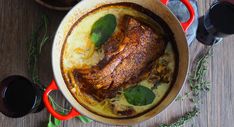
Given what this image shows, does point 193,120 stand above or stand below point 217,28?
below

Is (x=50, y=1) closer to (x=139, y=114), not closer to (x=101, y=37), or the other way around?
(x=101, y=37)

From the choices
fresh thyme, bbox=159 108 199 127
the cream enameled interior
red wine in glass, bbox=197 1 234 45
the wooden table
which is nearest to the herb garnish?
the wooden table

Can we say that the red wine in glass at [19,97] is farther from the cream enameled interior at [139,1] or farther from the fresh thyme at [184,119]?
the fresh thyme at [184,119]

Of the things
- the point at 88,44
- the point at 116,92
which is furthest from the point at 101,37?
the point at 116,92

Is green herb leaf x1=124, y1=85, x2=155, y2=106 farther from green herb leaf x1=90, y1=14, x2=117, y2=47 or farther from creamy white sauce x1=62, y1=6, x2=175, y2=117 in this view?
green herb leaf x1=90, y1=14, x2=117, y2=47

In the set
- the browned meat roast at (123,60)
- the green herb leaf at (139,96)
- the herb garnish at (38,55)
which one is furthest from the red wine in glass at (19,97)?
the green herb leaf at (139,96)

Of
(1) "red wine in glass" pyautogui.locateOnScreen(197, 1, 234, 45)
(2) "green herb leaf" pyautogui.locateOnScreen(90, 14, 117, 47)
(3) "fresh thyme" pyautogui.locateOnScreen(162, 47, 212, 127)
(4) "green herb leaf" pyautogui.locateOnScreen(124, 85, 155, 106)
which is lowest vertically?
(4) "green herb leaf" pyautogui.locateOnScreen(124, 85, 155, 106)
